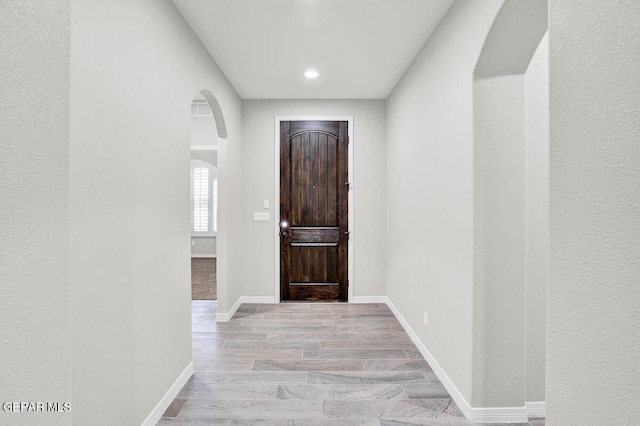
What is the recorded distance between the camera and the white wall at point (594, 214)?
87cm

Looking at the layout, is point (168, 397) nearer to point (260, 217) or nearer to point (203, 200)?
point (260, 217)

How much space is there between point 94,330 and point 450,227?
6.87 feet

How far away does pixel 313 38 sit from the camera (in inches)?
118

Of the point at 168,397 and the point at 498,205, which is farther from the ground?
the point at 498,205

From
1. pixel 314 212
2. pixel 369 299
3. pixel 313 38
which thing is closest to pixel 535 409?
pixel 369 299

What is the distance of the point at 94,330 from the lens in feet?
5.13

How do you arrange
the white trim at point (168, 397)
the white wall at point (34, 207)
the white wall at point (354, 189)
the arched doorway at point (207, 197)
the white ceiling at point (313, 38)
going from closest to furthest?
the white wall at point (34, 207)
the white trim at point (168, 397)
the white ceiling at point (313, 38)
the arched doorway at point (207, 197)
the white wall at point (354, 189)

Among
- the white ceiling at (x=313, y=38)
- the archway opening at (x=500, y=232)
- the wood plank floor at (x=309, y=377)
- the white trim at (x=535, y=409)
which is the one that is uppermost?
the white ceiling at (x=313, y=38)

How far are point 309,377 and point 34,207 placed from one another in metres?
2.32

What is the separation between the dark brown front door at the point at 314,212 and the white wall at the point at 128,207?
2213 millimetres

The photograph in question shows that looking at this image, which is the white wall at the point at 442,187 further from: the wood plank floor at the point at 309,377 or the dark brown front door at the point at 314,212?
the dark brown front door at the point at 314,212

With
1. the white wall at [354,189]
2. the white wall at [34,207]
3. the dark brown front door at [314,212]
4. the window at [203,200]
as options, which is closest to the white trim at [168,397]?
the white wall at [34,207]

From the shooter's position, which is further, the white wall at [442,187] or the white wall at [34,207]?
the white wall at [442,187]

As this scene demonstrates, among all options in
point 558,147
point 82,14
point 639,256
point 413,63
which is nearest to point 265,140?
point 413,63
